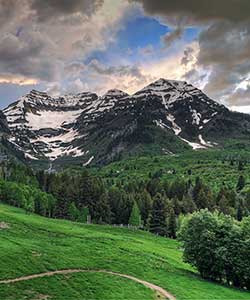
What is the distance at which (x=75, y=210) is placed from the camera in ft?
456

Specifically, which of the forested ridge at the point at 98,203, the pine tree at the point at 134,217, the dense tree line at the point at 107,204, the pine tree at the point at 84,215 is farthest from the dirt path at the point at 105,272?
the pine tree at the point at 134,217

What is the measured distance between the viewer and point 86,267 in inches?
2421

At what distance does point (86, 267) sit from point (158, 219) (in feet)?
275

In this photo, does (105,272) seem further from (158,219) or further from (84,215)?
(158,219)

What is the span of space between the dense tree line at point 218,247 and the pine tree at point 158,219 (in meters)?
66.5

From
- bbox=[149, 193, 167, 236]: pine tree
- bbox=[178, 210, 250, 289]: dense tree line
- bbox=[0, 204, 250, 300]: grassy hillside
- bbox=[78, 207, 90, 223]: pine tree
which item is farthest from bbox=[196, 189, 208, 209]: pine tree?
bbox=[178, 210, 250, 289]: dense tree line

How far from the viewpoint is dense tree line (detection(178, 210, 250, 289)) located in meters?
69.8

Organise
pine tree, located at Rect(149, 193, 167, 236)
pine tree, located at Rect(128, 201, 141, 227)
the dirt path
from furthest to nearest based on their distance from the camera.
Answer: pine tree, located at Rect(128, 201, 141, 227) → pine tree, located at Rect(149, 193, 167, 236) → the dirt path

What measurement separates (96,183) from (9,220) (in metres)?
69.7

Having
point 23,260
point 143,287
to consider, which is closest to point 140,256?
point 143,287

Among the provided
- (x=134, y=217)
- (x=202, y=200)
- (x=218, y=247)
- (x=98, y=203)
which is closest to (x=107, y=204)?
(x=98, y=203)

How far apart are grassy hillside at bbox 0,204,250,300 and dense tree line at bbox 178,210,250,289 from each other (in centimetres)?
323

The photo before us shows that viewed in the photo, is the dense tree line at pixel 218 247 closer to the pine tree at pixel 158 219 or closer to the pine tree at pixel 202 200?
the pine tree at pixel 158 219

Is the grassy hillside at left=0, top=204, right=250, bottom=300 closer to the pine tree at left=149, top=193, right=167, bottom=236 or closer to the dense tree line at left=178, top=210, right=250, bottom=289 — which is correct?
the dense tree line at left=178, top=210, right=250, bottom=289
